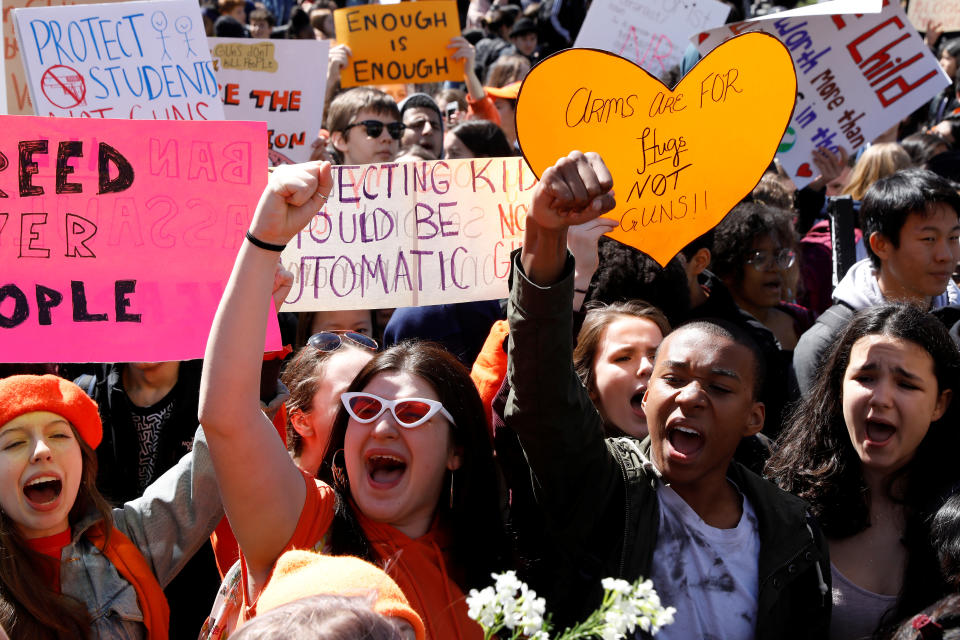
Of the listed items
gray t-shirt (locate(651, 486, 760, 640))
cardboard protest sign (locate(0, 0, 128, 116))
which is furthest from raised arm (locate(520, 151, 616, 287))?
cardboard protest sign (locate(0, 0, 128, 116))

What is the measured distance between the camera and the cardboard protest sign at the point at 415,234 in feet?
12.4

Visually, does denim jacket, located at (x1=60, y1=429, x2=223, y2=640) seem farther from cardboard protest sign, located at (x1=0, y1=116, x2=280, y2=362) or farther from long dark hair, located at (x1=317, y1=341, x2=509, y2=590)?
cardboard protest sign, located at (x1=0, y1=116, x2=280, y2=362)

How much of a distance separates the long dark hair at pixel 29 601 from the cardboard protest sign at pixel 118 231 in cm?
61

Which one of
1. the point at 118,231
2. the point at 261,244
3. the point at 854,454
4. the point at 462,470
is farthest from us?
the point at 118,231

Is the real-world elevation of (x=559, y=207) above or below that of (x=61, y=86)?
above

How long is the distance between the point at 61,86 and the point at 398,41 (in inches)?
126

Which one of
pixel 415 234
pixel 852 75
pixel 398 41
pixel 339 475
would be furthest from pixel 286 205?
pixel 398 41

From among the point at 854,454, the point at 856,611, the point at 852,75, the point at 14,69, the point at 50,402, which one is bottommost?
the point at 856,611

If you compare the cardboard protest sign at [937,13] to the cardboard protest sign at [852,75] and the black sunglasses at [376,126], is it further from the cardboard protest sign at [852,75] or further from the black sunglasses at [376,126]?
the black sunglasses at [376,126]

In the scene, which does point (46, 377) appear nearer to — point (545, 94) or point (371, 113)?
point (545, 94)

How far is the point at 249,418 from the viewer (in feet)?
7.22

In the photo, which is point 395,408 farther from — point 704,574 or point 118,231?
point 118,231

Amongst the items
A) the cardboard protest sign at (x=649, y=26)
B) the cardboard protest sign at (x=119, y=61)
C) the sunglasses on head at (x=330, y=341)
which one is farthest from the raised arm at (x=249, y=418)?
the cardboard protest sign at (x=649, y=26)

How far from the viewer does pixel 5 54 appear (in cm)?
456
